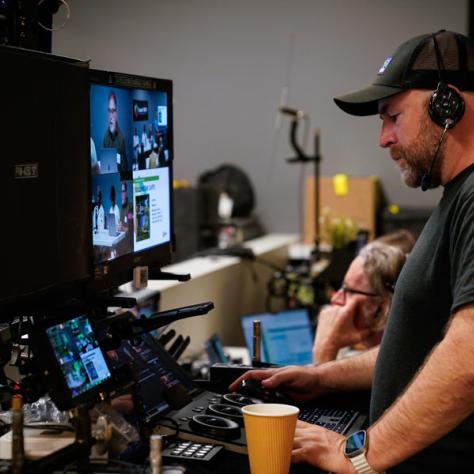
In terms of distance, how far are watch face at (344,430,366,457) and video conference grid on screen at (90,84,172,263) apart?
58 cm

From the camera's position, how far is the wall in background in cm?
683

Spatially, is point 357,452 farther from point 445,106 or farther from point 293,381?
point 445,106

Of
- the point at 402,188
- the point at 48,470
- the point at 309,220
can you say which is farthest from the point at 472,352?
the point at 402,188

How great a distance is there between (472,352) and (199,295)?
79.7 inches

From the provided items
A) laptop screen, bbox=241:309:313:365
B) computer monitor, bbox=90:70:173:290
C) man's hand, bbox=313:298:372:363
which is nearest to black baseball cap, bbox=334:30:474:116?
computer monitor, bbox=90:70:173:290

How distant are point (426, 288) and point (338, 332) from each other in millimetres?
1483

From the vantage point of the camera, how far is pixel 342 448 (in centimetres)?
162

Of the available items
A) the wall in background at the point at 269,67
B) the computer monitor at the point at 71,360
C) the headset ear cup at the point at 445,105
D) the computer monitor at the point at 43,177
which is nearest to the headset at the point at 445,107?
the headset ear cup at the point at 445,105

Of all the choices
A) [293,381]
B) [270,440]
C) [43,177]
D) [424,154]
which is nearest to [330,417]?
[293,381]

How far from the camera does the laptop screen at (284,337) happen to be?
346 centimetres

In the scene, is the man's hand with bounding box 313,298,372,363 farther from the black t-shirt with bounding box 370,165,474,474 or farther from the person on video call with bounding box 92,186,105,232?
the person on video call with bounding box 92,186,105,232

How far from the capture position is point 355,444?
1639 mm

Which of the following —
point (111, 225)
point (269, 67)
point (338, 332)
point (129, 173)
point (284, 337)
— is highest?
point (269, 67)

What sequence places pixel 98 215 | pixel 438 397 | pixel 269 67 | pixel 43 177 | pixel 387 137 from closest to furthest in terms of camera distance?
pixel 43 177, pixel 438 397, pixel 98 215, pixel 387 137, pixel 269 67
